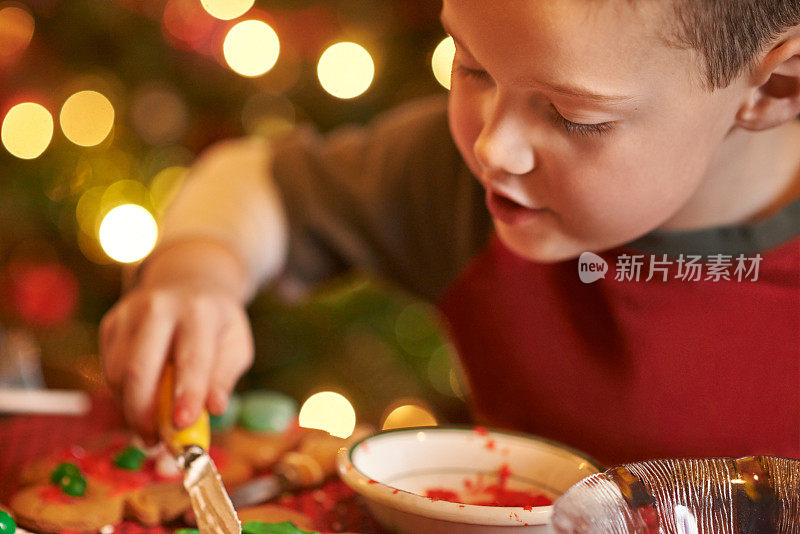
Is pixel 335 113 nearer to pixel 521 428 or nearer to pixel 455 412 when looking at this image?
pixel 455 412

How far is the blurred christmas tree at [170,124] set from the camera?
43.0 inches

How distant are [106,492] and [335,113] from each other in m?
0.82

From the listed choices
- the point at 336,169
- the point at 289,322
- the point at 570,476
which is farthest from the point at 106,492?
the point at 289,322

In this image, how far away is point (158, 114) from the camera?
3.74 feet

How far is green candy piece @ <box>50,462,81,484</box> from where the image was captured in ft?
1.32

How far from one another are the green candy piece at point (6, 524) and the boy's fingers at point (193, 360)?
0.09m

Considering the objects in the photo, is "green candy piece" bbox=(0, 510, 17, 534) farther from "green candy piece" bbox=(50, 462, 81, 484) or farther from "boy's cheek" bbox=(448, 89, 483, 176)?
"boy's cheek" bbox=(448, 89, 483, 176)

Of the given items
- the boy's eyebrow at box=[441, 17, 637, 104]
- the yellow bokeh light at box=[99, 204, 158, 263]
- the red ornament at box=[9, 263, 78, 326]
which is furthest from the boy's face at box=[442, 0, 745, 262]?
the red ornament at box=[9, 263, 78, 326]

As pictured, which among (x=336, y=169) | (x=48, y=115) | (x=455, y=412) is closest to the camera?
(x=336, y=169)

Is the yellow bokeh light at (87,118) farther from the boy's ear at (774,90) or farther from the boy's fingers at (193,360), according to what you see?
the boy's ear at (774,90)

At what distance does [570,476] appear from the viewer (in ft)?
1.30

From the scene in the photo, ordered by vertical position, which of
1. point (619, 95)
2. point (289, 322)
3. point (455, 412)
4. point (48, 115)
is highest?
point (48, 115)

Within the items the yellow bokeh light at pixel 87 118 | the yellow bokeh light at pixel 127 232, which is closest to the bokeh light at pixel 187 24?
the yellow bokeh light at pixel 87 118

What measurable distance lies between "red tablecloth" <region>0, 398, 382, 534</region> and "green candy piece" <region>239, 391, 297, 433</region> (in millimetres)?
83
